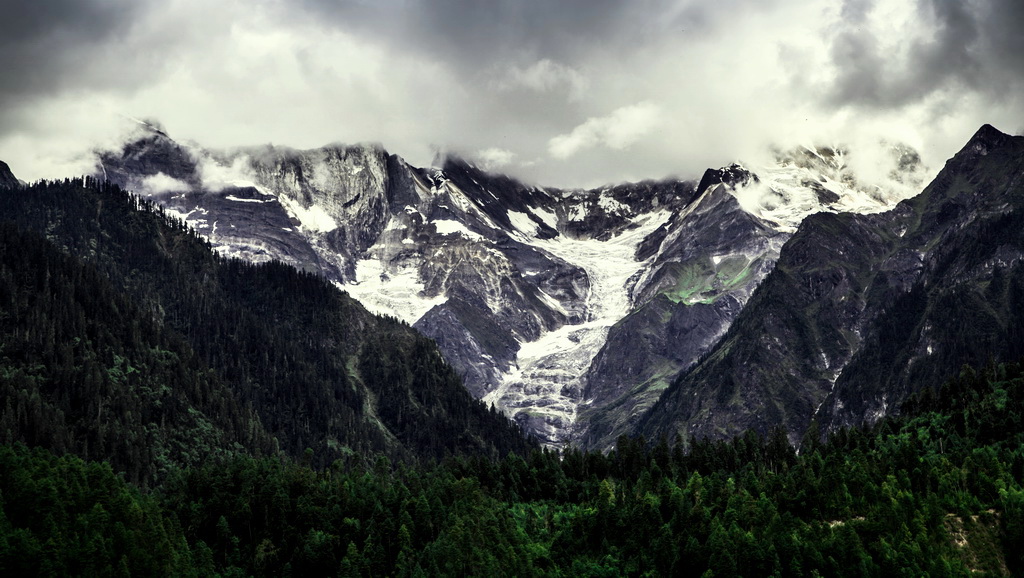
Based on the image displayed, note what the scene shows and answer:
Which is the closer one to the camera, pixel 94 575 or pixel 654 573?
pixel 94 575

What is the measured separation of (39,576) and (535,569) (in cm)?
8053

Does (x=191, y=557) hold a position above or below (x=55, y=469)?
below

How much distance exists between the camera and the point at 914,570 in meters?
182

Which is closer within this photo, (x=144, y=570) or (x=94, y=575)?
(x=94, y=575)

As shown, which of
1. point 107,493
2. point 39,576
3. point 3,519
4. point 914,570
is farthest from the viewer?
point 107,493

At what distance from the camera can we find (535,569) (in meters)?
197

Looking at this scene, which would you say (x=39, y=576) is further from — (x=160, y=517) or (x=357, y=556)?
(x=357, y=556)

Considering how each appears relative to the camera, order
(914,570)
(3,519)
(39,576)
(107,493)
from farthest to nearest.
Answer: (107,493) < (914,570) < (3,519) < (39,576)

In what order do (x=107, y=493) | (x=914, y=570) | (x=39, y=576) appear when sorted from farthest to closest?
1. (x=107, y=493)
2. (x=914, y=570)
3. (x=39, y=576)

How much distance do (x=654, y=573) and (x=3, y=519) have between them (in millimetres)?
106529

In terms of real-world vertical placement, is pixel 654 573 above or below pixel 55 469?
below

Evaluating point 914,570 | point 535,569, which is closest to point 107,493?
point 535,569

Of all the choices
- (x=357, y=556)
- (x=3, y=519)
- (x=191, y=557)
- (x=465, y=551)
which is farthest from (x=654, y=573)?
(x=3, y=519)

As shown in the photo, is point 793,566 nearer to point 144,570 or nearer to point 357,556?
point 357,556
